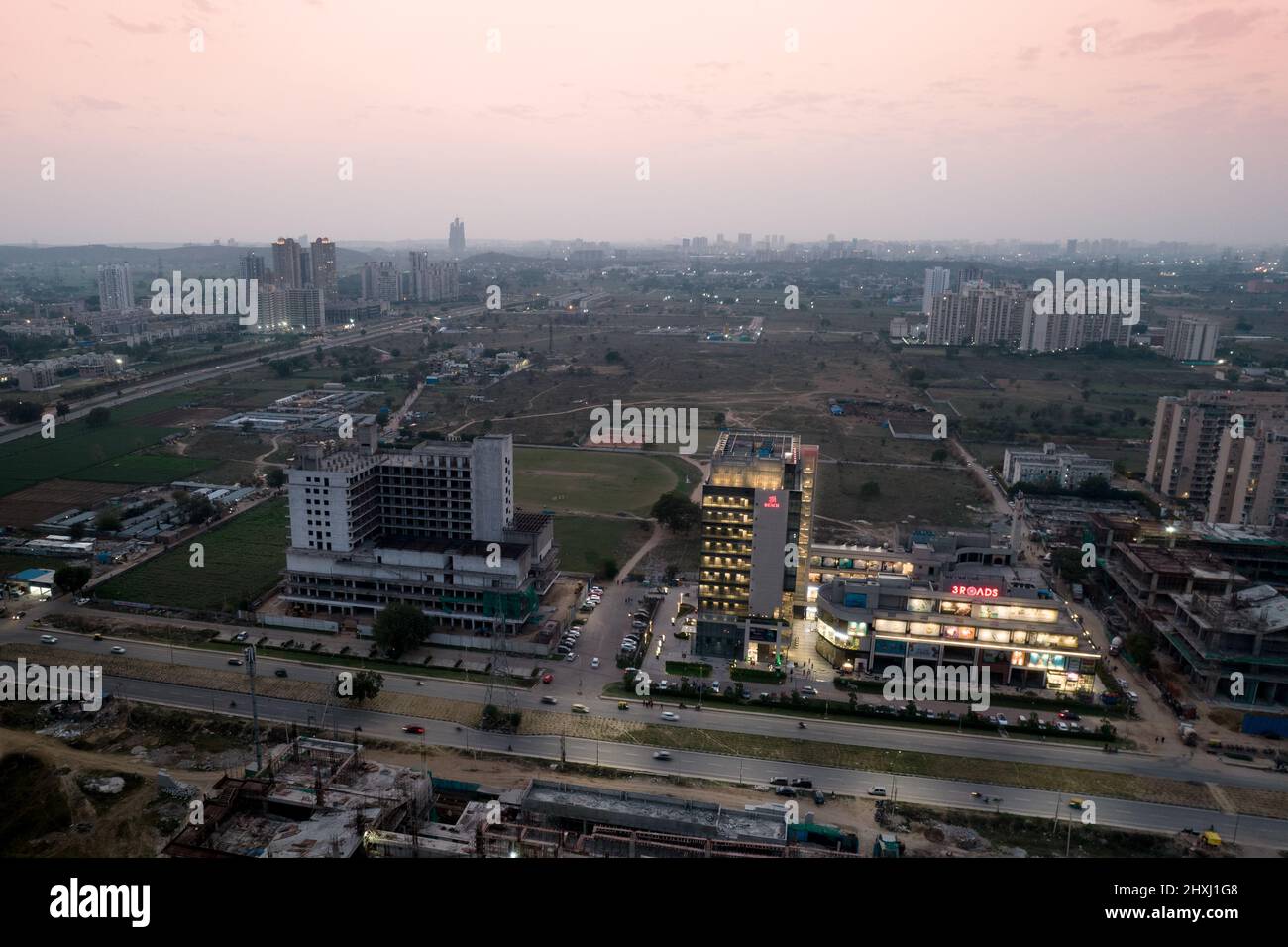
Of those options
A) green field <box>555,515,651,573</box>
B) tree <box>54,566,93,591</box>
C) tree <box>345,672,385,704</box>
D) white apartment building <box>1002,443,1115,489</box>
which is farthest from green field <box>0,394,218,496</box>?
white apartment building <box>1002,443,1115,489</box>

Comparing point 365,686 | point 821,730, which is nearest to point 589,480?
point 365,686

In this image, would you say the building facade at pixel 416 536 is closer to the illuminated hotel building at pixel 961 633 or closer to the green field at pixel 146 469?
the illuminated hotel building at pixel 961 633

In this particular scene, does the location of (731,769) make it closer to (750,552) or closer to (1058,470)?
(750,552)

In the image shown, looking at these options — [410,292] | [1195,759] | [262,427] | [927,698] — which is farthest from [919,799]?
[410,292]

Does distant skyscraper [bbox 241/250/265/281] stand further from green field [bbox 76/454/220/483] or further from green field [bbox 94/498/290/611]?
green field [bbox 94/498/290/611]

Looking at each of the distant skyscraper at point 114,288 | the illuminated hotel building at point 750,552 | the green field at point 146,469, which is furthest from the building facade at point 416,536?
the distant skyscraper at point 114,288
